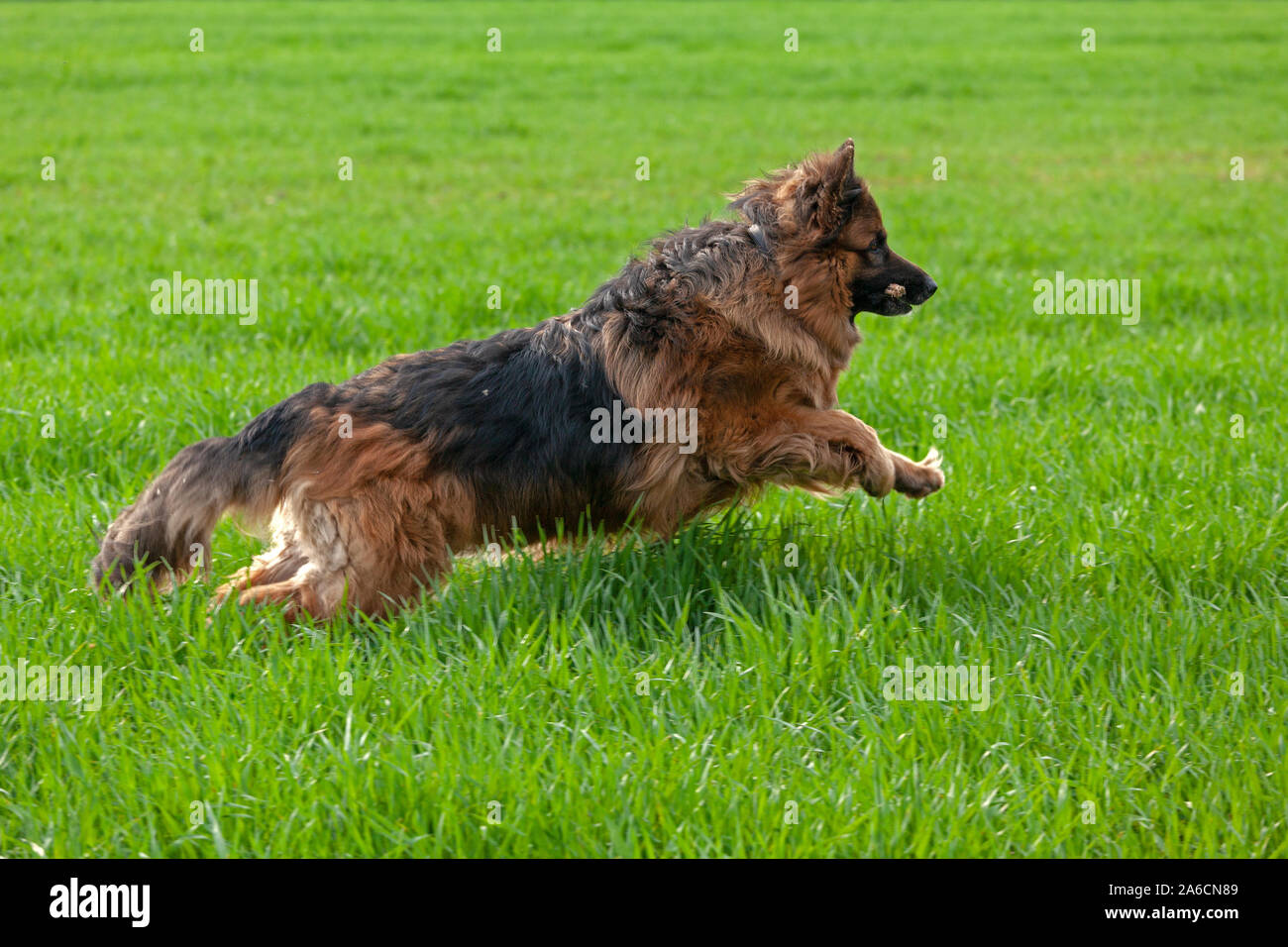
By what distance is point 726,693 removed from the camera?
3.46 metres

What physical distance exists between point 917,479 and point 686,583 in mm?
1011

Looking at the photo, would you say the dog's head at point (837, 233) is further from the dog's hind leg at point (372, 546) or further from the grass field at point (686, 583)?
the dog's hind leg at point (372, 546)

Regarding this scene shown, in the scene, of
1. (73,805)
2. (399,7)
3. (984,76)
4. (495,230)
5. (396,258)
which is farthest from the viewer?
(399,7)

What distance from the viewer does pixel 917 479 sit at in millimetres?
4492

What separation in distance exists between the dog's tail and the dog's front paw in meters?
2.14

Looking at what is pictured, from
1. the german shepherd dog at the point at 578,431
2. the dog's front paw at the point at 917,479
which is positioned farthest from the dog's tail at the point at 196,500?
the dog's front paw at the point at 917,479

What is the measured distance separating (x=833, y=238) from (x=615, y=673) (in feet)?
5.91

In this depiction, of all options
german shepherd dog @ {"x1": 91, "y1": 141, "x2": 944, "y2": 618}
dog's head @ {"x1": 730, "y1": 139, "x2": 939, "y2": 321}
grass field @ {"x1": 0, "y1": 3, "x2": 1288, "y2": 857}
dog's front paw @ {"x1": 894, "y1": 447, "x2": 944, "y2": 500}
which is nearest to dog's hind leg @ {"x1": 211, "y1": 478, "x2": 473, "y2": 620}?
german shepherd dog @ {"x1": 91, "y1": 141, "x2": 944, "y2": 618}

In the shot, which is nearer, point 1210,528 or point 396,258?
point 1210,528

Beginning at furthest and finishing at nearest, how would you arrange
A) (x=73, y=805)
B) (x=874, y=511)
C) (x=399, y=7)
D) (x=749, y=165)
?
1. (x=399, y=7)
2. (x=749, y=165)
3. (x=874, y=511)
4. (x=73, y=805)

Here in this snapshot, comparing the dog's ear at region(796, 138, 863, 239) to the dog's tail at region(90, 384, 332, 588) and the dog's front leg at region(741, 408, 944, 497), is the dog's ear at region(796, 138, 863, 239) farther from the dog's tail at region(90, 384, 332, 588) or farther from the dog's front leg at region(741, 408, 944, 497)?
the dog's tail at region(90, 384, 332, 588)

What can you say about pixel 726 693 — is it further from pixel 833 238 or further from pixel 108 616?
pixel 108 616

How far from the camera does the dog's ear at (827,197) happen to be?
13.9 feet

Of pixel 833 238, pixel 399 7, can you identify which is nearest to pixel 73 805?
pixel 833 238
